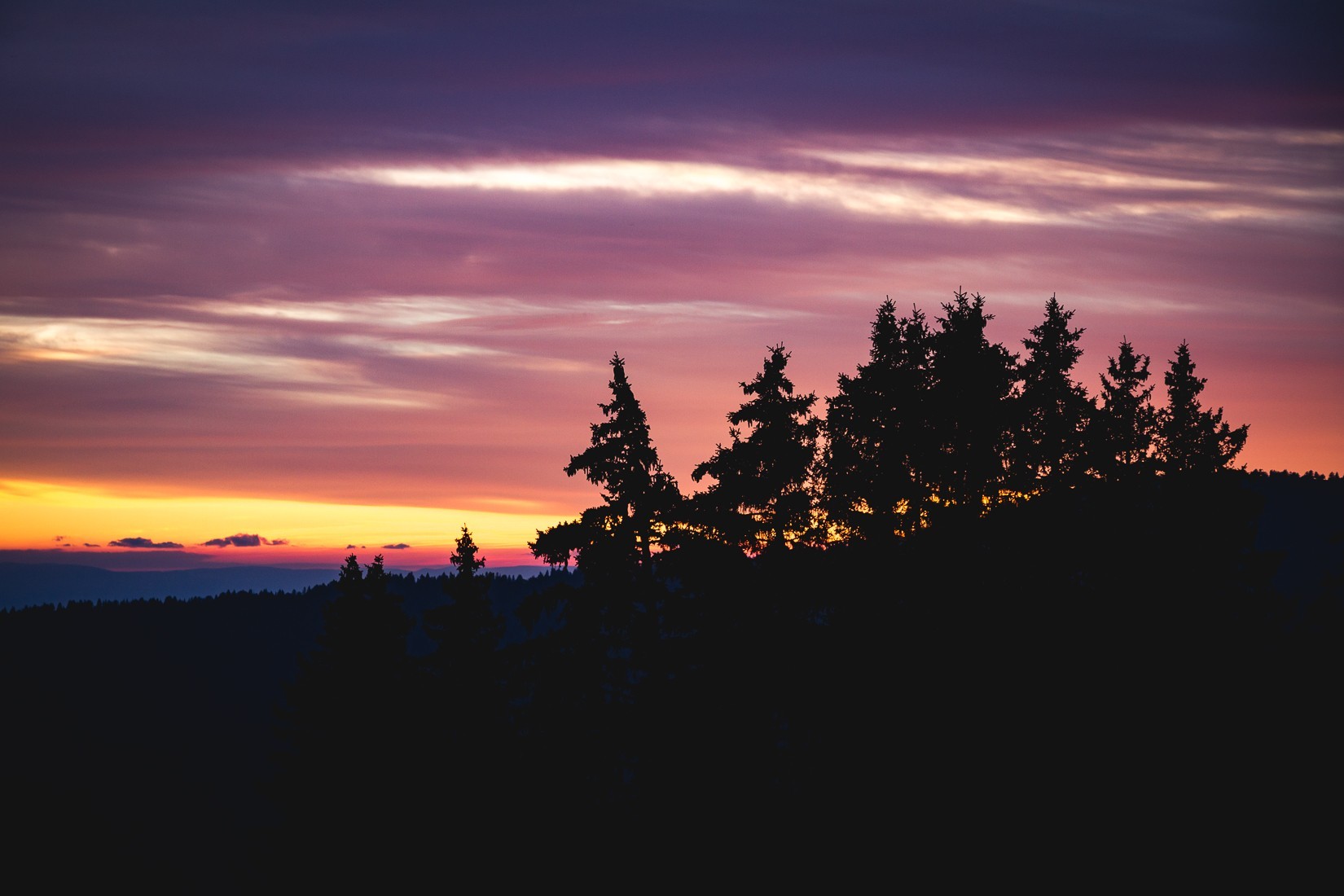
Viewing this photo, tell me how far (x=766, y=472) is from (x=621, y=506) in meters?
3.21

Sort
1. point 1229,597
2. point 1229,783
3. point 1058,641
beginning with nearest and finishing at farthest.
Answer: 1. point 1229,783
2. point 1058,641
3. point 1229,597

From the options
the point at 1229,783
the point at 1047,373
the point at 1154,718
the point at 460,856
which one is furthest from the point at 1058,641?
the point at 460,856

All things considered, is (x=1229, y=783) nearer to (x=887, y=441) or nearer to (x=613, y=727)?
(x=887, y=441)

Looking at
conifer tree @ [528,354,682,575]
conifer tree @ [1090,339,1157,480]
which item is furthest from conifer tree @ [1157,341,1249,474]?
conifer tree @ [528,354,682,575]

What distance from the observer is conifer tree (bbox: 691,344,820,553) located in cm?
2356

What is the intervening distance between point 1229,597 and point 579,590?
16.4m

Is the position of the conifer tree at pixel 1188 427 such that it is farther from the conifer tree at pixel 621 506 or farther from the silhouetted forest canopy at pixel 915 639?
the conifer tree at pixel 621 506

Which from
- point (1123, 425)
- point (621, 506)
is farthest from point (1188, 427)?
point (621, 506)

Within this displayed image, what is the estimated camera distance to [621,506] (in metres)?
23.8

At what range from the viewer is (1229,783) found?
2086 centimetres

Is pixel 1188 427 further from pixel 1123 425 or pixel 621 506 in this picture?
pixel 621 506

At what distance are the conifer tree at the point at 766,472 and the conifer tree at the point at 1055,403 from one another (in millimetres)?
5834

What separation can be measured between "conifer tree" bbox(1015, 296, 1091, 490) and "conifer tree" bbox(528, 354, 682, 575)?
8947 millimetres

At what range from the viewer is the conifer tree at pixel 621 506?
23.6 meters
